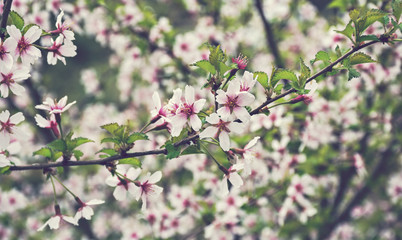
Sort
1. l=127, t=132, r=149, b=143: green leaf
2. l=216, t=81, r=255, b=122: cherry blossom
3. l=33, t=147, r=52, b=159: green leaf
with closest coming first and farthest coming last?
l=216, t=81, r=255, b=122: cherry blossom
l=127, t=132, r=149, b=143: green leaf
l=33, t=147, r=52, b=159: green leaf


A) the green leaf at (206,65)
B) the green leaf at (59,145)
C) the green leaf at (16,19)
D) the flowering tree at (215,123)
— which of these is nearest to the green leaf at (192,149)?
the flowering tree at (215,123)

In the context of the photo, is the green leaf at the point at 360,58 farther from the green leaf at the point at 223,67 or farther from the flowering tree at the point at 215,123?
the green leaf at the point at 223,67

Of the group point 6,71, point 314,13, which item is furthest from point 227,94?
point 314,13

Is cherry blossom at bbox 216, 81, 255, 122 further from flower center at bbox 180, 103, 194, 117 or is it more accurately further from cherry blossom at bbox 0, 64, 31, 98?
cherry blossom at bbox 0, 64, 31, 98

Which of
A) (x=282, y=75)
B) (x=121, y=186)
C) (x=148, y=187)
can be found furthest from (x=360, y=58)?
(x=121, y=186)

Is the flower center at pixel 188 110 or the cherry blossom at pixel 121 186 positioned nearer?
the flower center at pixel 188 110

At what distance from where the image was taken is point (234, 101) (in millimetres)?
1280

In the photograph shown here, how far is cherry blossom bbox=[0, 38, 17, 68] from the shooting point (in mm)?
1302

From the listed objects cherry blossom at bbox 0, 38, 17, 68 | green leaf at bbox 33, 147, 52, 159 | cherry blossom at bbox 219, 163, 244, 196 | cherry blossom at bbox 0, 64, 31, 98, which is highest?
cherry blossom at bbox 0, 38, 17, 68

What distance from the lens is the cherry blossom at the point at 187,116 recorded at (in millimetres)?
1271

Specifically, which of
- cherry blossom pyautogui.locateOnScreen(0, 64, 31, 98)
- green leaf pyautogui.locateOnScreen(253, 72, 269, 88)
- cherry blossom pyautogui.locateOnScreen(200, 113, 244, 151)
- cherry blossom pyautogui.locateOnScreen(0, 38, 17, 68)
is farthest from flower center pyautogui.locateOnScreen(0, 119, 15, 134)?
green leaf pyautogui.locateOnScreen(253, 72, 269, 88)

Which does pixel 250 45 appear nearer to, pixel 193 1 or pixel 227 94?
pixel 193 1

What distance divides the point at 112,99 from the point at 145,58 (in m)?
5.41

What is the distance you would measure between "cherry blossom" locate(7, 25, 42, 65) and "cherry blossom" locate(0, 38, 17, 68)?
2 cm
